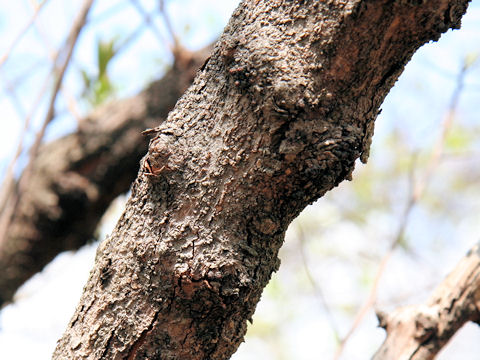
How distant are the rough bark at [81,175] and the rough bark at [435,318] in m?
1.09

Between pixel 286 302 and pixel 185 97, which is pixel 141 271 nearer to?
pixel 185 97

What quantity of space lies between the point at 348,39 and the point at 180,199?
0.22 meters

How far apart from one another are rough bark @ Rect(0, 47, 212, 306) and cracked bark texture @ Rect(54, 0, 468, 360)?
1248mm

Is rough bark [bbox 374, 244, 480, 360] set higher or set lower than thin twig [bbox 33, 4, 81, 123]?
lower

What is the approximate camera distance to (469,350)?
16.8 ft

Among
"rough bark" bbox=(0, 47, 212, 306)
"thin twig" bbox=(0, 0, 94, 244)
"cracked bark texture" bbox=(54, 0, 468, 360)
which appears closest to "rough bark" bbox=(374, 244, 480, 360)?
"cracked bark texture" bbox=(54, 0, 468, 360)

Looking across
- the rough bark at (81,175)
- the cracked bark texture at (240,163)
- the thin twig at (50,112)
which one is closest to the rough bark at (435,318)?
the cracked bark texture at (240,163)

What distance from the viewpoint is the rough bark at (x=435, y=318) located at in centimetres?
88

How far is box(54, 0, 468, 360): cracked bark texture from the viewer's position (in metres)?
0.49

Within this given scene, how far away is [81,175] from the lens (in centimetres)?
181

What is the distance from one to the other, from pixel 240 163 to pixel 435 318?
21.7 inches

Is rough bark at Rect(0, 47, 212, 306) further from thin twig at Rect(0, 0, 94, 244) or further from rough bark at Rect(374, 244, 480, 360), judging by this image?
rough bark at Rect(374, 244, 480, 360)

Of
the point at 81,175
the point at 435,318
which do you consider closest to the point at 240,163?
the point at 435,318

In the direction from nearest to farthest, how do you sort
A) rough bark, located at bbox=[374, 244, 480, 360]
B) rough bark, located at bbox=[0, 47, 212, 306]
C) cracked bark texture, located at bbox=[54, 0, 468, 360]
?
1. cracked bark texture, located at bbox=[54, 0, 468, 360]
2. rough bark, located at bbox=[374, 244, 480, 360]
3. rough bark, located at bbox=[0, 47, 212, 306]
